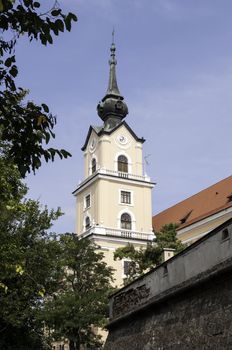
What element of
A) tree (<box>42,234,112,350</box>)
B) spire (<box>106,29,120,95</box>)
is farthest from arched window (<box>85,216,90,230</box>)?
tree (<box>42,234,112,350</box>)

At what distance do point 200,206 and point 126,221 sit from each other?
6.70 metres

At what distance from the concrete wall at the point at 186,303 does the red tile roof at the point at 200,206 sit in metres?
27.5

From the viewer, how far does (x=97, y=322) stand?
28.0 m

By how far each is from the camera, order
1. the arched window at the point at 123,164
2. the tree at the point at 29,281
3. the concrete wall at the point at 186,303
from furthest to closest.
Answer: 1. the arched window at the point at 123,164
2. the tree at the point at 29,281
3. the concrete wall at the point at 186,303

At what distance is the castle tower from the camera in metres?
46.4

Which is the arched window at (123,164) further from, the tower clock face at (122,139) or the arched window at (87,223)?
the arched window at (87,223)

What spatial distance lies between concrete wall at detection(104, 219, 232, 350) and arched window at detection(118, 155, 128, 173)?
33438mm

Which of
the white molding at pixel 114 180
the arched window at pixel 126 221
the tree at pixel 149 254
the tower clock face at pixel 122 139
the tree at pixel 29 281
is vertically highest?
the tower clock face at pixel 122 139

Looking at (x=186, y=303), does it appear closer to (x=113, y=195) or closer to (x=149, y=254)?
(x=149, y=254)

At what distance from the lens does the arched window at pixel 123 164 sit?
50.3m

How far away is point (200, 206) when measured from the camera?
48500 millimetres

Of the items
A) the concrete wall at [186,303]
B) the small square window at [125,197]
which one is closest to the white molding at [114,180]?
the small square window at [125,197]

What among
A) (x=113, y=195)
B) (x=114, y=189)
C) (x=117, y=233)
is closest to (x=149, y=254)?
(x=117, y=233)

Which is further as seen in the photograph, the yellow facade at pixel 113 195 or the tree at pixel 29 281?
the yellow facade at pixel 113 195
